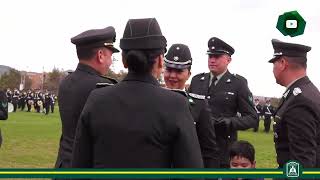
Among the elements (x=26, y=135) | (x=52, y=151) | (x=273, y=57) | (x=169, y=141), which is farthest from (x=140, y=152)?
(x=26, y=135)

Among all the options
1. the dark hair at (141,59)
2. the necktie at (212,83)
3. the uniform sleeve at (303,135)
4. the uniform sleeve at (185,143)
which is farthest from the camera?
the necktie at (212,83)

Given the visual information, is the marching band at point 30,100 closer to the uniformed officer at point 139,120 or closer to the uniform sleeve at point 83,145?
the uniform sleeve at point 83,145

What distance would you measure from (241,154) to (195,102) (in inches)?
39.5

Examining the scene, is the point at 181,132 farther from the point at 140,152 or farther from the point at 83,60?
the point at 83,60

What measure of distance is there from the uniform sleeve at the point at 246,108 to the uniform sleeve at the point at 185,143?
9.70ft

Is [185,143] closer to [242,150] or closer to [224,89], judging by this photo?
[242,150]

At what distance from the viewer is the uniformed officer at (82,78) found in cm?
409

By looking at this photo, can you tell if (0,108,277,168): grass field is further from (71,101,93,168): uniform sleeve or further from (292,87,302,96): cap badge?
(71,101,93,168): uniform sleeve

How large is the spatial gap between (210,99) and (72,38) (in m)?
2.21

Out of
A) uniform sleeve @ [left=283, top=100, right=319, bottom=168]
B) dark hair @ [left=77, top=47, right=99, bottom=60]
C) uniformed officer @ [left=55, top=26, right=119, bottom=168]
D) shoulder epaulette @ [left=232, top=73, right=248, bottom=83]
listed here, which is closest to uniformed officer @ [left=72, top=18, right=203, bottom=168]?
uniformed officer @ [left=55, top=26, right=119, bottom=168]

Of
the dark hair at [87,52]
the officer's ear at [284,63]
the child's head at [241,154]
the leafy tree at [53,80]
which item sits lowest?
the leafy tree at [53,80]

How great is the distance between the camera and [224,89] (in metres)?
6.01

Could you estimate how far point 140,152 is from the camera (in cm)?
281

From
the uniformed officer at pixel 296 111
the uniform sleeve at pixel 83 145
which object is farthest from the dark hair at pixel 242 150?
the uniform sleeve at pixel 83 145
